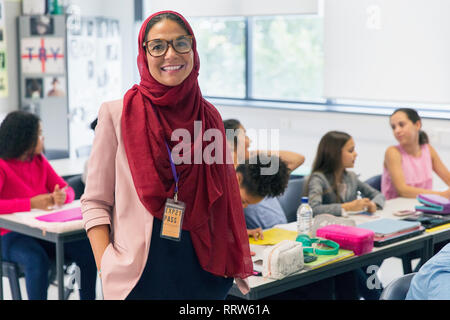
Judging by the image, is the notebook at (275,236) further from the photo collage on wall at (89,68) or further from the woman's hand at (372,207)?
the photo collage on wall at (89,68)

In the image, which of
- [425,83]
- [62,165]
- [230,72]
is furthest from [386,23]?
[62,165]

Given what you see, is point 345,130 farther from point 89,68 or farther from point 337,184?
point 89,68

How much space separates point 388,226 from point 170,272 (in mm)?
1851

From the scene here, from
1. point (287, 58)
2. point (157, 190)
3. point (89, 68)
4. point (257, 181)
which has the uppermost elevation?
point (287, 58)

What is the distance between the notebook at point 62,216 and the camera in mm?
3457

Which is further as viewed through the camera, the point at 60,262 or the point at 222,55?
the point at 222,55

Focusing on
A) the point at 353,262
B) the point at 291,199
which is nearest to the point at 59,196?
the point at 291,199

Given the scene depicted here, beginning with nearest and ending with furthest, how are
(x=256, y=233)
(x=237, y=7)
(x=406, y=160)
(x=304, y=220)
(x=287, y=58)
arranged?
(x=256, y=233) < (x=304, y=220) < (x=406, y=160) < (x=237, y=7) < (x=287, y=58)

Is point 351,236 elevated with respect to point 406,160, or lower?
lower

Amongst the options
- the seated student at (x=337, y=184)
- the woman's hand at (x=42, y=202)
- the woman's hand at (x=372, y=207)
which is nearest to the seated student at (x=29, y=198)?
the woman's hand at (x=42, y=202)

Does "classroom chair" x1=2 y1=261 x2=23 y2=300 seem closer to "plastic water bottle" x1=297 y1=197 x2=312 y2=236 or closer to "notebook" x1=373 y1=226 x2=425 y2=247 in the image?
"plastic water bottle" x1=297 y1=197 x2=312 y2=236

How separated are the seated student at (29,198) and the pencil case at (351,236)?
1.43 m

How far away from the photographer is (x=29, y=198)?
3.69 meters

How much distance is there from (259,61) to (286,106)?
657mm
